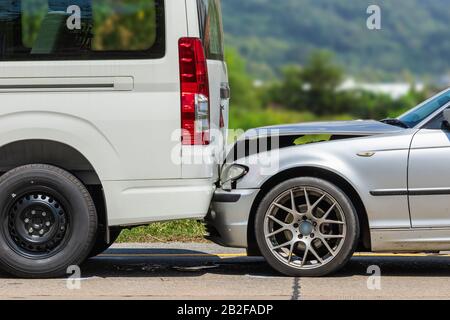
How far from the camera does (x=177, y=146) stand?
23.3 ft

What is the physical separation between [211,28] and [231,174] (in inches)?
47.9

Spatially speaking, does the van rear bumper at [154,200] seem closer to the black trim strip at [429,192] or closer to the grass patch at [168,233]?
the black trim strip at [429,192]

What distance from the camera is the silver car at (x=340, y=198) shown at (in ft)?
23.6

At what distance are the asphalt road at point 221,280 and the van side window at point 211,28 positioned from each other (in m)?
1.72

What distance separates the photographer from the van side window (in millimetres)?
7430

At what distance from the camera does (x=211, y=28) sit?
786 centimetres

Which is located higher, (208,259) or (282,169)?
(282,169)

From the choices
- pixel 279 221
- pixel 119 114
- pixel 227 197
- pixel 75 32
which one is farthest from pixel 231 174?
pixel 75 32

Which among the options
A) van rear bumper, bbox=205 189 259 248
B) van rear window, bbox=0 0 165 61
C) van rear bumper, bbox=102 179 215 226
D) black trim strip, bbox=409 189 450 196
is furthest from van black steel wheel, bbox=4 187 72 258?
black trim strip, bbox=409 189 450 196

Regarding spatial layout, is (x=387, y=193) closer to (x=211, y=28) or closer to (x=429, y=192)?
(x=429, y=192)

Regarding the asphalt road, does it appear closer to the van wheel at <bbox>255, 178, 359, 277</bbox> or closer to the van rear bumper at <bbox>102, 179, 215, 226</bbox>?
the van wheel at <bbox>255, 178, 359, 277</bbox>

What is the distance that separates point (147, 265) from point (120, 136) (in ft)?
4.90
